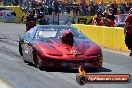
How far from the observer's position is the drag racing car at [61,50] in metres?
11.0

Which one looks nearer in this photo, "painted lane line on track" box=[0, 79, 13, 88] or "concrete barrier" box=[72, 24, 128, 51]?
"painted lane line on track" box=[0, 79, 13, 88]

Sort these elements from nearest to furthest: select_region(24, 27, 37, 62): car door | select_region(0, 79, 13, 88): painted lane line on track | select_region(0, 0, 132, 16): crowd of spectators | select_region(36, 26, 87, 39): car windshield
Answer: select_region(0, 79, 13, 88): painted lane line on track < select_region(24, 27, 37, 62): car door < select_region(36, 26, 87, 39): car windshield < select_region(0, 0, 132, 16): crowd of spectators

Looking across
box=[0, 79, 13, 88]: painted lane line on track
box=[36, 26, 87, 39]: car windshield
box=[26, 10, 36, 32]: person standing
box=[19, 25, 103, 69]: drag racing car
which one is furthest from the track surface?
box=[26, 10, 36, 32]: person standing

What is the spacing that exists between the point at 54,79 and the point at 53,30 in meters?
2.92

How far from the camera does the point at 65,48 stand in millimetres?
11250

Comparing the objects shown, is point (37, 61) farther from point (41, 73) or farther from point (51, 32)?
point (51, 32)

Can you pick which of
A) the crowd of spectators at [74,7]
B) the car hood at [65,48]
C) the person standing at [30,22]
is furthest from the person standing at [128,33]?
the crowd of spectators at [74,7]

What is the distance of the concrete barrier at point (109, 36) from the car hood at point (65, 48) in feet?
21.7

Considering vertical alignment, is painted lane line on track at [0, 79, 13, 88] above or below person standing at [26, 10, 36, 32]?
above

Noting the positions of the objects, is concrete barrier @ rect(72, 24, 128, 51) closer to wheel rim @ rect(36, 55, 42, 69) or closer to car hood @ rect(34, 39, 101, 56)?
car hood @ rect(34, 39, 101, 56)

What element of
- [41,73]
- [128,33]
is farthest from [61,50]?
[128,33]

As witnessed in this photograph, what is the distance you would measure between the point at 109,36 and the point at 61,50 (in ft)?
27.9

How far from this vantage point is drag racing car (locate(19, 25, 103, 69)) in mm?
10961

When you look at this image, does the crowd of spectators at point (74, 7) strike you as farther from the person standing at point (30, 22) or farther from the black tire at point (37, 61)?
the black tire at point (37, 61)
